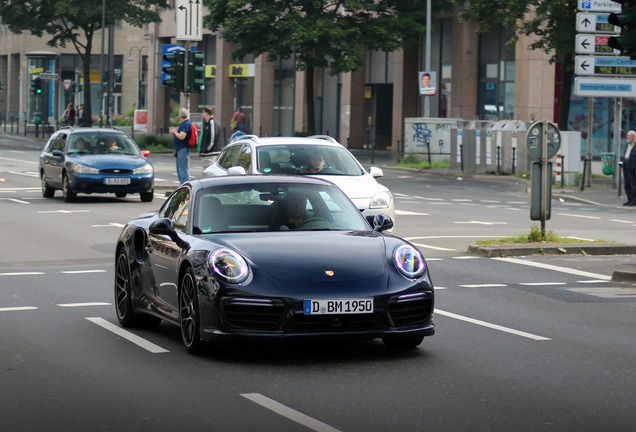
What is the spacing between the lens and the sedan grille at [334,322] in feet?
28.2

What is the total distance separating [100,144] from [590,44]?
11.0 m

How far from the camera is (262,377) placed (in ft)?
27.1

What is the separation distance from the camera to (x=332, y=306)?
8.56 metres

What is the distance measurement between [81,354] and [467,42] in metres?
47.9

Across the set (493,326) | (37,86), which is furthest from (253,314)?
(37,86)

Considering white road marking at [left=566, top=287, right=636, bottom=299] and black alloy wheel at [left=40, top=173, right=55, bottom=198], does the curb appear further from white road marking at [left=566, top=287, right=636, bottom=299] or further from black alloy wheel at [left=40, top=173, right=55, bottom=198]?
black alloy wheel at [left=40, top=173, right=55, bottom=198]

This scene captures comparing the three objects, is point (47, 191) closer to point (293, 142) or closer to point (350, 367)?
point (293, 142)

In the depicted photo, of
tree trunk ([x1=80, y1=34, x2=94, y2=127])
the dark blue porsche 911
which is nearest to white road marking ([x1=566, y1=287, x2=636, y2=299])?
the dark blue porsche 911

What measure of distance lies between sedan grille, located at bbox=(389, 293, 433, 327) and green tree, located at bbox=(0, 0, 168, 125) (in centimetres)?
6177

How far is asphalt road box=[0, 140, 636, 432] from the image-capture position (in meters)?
7.01

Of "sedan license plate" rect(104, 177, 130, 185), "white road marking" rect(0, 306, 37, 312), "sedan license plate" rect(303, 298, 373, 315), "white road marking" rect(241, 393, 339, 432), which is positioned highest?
"sedan license plate" rect(303, 298, 373, 315)

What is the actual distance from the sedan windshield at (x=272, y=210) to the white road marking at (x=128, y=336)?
2.94 ft

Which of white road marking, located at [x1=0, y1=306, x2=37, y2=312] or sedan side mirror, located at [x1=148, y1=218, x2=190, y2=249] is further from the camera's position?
white road marking, located at [x1=0, y1=306, x2=37, y2=312]

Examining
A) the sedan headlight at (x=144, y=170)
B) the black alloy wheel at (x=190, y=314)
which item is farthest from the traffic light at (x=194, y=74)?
the black alloy wheel at (x=190, y=314)
